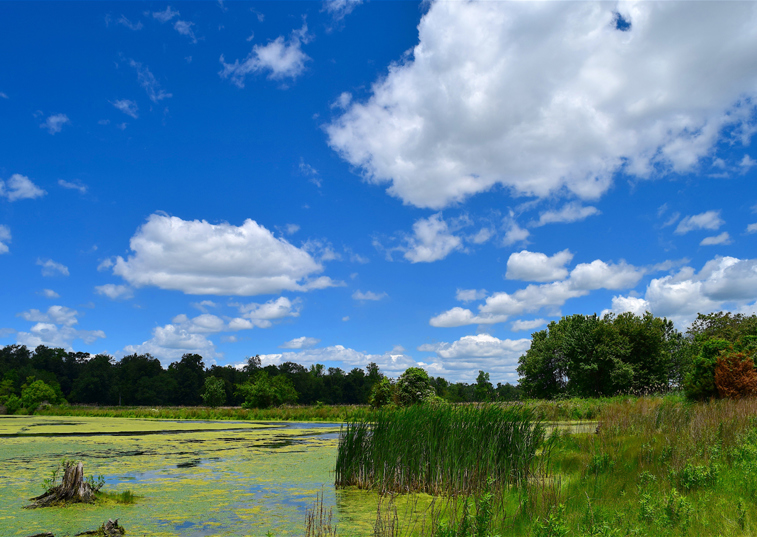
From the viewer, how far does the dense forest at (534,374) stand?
846 inches

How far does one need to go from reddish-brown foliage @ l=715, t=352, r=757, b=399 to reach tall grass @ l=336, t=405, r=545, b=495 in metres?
12.7

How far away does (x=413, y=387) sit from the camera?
27359 mm

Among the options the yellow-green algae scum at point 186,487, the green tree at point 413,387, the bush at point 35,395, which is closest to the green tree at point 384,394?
the green tree at point 413,387

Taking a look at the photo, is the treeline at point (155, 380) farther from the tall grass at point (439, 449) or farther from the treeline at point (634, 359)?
the tall grass at point (439, 449)

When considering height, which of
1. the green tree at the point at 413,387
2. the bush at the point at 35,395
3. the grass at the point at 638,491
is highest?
the green tree at the point at 413,387

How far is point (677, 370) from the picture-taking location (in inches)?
Answer: 1934

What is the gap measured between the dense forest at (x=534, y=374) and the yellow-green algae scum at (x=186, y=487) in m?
4.95

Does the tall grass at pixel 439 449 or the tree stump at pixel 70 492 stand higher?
the tall grass at pixel 439 449

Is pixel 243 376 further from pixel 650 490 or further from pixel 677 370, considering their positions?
pixel 650 490

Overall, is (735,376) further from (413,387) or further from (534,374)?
(534,374)

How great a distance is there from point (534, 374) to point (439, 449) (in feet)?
135

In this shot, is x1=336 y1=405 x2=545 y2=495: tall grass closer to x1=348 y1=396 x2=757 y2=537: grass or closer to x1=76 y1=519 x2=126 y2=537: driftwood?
x1=348 y1=396 x2=757 y2=537: grass

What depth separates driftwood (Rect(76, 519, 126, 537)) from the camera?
688 cm

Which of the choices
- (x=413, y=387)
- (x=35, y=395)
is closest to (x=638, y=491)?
(x=413, y=387)
